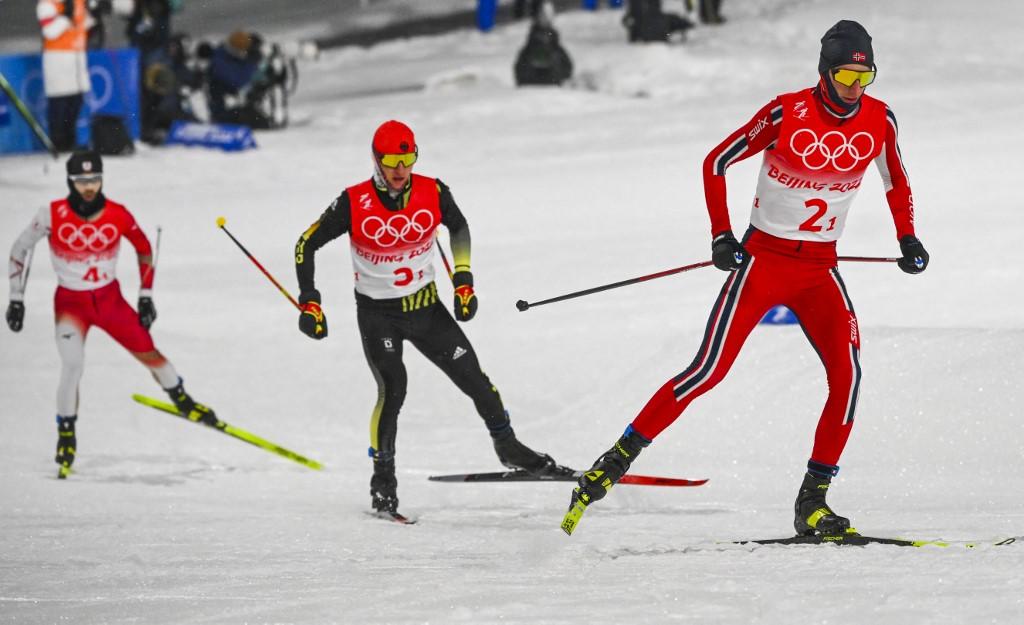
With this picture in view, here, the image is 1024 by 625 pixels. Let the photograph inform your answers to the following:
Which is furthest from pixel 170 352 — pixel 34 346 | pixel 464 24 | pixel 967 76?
pixel 464 24

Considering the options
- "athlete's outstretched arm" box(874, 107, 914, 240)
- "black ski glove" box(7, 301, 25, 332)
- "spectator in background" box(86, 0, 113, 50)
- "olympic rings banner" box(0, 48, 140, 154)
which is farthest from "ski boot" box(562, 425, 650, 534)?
"spectator in background" box(86, 0, 113, 50)

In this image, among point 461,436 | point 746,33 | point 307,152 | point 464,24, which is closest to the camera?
point 461,436

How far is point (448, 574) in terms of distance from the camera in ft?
17.5

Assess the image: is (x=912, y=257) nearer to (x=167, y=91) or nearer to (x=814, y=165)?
(x=814, y=165)

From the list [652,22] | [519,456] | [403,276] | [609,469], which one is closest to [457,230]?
[403,276]

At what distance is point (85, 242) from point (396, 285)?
7.14 feet

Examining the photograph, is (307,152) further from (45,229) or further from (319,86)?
(45,229)

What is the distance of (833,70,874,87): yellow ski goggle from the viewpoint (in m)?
5.59

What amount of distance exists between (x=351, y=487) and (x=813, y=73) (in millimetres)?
9020

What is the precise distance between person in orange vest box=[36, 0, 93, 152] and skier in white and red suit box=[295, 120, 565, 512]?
788 cm

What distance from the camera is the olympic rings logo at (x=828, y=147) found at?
5707mm

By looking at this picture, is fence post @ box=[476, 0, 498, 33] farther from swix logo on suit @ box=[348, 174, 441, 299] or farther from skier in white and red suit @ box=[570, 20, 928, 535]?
skier in white and red suit @ box=[570, 20, 928, 535]

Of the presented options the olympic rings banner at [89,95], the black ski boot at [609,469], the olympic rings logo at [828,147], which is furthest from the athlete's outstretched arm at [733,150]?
the olympic rings banner at [89,95]

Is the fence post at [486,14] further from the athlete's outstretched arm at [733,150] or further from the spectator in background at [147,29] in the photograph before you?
the athlete's outstretched arm at [733,150]
